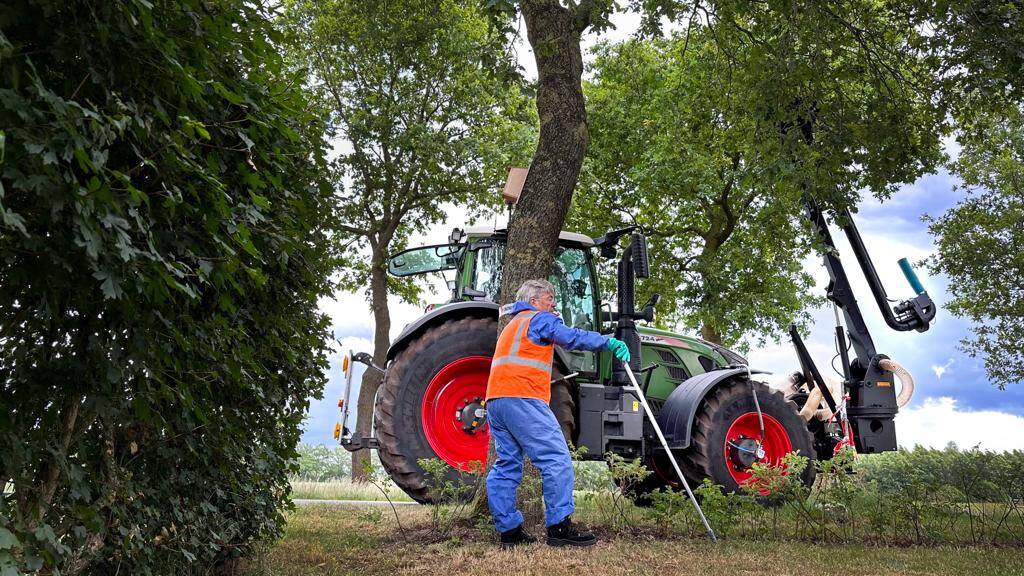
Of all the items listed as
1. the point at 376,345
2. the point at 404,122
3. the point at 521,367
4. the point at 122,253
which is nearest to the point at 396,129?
the point at 404,122

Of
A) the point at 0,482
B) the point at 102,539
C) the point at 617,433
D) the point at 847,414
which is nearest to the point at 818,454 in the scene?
the point at 847,414

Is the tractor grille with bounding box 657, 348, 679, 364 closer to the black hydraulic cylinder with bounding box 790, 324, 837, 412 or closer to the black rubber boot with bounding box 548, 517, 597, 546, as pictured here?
the black hydraulic cylinder with bounding box 790, 324, 837, 412

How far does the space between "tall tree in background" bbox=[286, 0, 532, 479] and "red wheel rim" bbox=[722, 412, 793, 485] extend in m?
8.59

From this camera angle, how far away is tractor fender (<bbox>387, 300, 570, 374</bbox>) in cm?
809

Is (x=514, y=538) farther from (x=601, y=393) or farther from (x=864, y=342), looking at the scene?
(x=864, y=342)

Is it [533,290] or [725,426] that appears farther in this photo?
[725,426]

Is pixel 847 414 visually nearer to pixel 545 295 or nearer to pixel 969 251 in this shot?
pixel 545 295

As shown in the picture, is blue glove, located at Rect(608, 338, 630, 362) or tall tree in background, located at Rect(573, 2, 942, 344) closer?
blue glove, located at Rect(608, 338, 630, 362)

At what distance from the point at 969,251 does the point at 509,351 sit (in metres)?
18.6

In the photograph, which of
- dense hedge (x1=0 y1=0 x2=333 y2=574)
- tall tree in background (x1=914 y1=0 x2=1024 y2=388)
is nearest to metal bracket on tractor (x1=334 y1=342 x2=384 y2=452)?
dense hedge (x1=0 y1=0 x2=333 y2=574)

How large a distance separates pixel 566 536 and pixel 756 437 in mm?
3616

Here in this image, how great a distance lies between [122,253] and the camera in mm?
2525

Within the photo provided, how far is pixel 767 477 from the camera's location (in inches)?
268

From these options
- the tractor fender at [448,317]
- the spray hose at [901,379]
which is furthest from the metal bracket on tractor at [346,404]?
the spray hose at [901,379]
